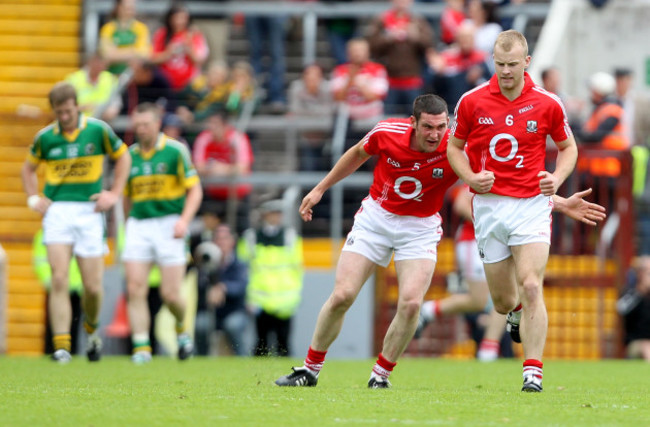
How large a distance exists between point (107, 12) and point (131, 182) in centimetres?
930

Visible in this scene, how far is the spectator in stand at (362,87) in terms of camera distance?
747 inches

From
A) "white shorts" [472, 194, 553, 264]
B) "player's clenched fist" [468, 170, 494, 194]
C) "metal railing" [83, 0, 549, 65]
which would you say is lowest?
"white shorts" [472, 194, 553, 264]

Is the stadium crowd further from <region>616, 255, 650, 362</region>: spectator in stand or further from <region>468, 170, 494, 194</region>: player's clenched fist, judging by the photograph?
<region>468, 170, 494, 194</region>: player's clenched fist

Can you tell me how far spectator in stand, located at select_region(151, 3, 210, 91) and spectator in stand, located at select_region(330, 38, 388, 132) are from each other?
2442 mm

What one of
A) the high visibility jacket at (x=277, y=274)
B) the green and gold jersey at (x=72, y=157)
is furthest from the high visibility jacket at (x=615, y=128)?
the green and gold jersey at (x=72, y=157)

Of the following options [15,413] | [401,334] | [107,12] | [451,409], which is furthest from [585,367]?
[107,12]

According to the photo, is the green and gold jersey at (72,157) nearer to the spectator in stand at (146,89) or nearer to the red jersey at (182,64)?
the spectator in stand at (146,89)

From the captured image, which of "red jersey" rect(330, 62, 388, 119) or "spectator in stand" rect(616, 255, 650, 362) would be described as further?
"red jersey" rect(330, 62, 388, 119)

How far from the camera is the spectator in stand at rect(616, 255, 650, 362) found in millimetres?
16391

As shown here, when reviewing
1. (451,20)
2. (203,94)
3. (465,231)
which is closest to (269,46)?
(203,94)

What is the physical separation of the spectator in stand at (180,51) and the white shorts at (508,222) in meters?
11.3

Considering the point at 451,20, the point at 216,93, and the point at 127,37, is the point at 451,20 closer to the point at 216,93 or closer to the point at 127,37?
the point at 216,93

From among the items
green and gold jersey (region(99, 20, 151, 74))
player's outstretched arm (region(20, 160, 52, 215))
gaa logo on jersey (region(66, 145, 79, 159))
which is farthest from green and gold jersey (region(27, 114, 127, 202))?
green and gold jersey (region(99, 20, 151, 74))

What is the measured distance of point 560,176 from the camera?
360 inches
